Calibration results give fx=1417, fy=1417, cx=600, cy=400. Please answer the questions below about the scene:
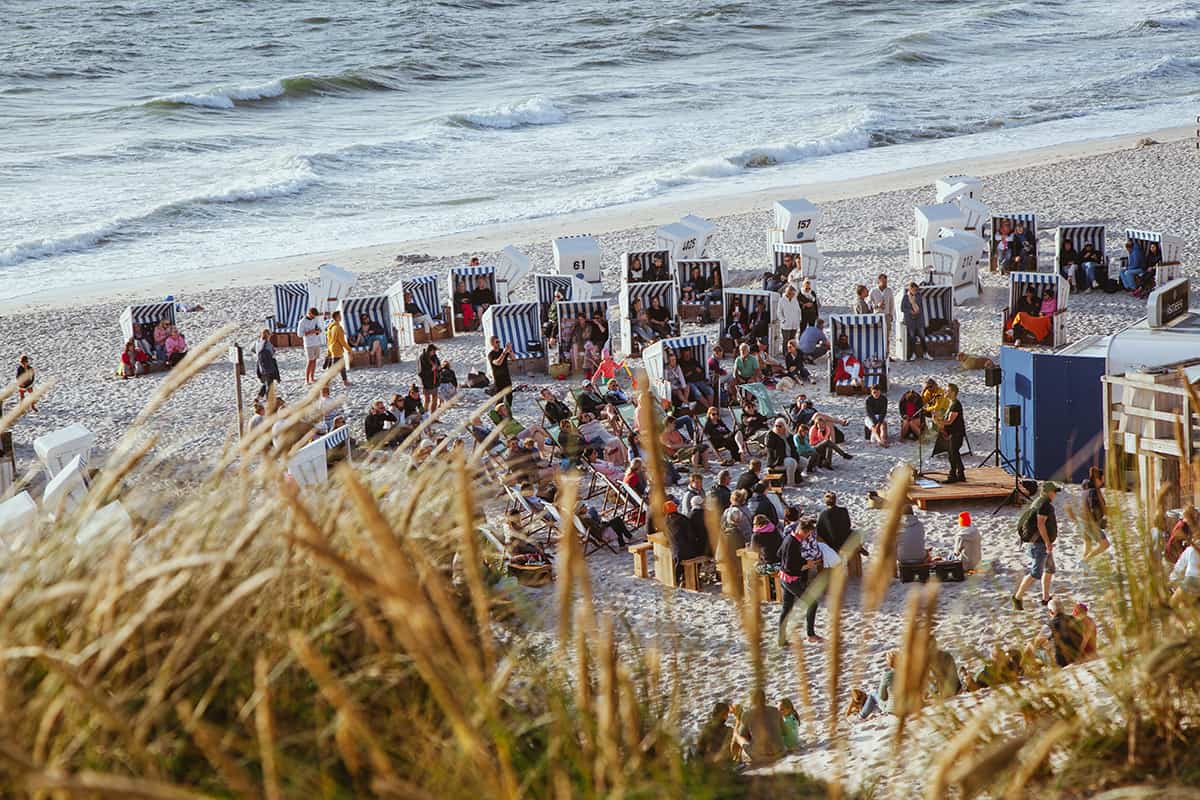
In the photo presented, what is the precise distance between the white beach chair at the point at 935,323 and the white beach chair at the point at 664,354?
2779 millimetres

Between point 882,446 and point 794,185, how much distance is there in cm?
2072

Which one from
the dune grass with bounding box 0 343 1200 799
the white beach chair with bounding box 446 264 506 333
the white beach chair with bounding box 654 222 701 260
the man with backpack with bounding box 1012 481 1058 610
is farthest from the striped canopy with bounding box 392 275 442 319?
the dune grass with bounding box 0 343 1200 799

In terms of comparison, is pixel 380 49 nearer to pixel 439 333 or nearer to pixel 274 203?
pixel 274 203

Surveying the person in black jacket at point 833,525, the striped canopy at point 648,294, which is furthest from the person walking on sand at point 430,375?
the person in black jacket at point 833,525

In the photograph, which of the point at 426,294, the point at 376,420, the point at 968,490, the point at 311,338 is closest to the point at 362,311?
the point at 311,338

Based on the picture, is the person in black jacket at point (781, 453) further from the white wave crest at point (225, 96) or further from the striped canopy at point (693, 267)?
the white wave crest at point (225, 96)

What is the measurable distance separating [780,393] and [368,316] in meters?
5.05

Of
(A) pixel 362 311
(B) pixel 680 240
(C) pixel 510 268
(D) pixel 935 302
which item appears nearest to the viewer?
(D) pixel 935 302

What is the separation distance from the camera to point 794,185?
33094 mm

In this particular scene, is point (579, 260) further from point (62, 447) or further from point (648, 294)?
point (62, 447)

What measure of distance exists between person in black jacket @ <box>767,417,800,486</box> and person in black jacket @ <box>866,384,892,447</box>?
121 cm

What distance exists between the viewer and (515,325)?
15969mm

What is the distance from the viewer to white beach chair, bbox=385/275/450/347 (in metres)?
17.8

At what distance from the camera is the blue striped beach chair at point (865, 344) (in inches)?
570
